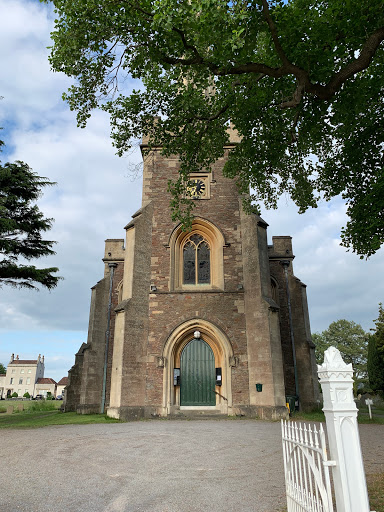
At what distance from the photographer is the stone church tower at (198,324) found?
46.7ft

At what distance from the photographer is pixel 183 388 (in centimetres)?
1520

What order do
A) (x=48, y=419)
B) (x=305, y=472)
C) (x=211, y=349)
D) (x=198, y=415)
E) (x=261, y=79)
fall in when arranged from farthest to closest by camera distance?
(x=211, y=349)
(x=48, y=419)
(x=198, y=415)
(x=261, y=79)
(x=305, y=472)

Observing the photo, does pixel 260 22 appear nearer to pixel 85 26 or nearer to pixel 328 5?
pixel 328 5

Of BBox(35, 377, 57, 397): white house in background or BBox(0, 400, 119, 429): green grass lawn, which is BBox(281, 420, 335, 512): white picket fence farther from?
BBox(35, 377, 57, 397): white house in background

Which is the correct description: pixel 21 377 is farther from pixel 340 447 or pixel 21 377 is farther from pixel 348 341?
pixel 340 447

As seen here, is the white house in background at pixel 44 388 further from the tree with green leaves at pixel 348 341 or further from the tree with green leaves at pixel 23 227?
the tree with green leaves at pixel 23 227

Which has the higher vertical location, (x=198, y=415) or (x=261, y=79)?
(x=261, y=79)

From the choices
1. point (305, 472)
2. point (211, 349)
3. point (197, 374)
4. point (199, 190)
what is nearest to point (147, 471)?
point (305, 472)

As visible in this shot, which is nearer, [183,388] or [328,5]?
[328,5]

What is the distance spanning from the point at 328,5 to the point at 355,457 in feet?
31.9

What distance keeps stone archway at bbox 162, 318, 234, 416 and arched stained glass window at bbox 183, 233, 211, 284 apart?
2063 mm

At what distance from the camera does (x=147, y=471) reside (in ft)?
18.7

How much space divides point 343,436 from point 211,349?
13.3 m

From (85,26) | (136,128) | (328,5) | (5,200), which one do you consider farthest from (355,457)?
(5,200)
